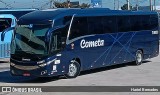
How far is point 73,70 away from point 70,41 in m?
1.21

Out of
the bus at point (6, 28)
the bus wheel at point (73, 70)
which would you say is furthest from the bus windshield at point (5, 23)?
the bus wheel at point (73, 70)

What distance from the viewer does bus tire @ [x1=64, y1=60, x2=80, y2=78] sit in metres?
17.3

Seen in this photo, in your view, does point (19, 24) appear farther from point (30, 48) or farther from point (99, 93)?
point (99, 93)

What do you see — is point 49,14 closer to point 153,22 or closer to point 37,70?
Result: point 37,70

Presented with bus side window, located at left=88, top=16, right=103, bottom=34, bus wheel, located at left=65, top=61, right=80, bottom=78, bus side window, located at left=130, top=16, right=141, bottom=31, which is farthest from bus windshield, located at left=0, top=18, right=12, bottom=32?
bus wheel, located at left=65, top=61, right=80, bottom=78

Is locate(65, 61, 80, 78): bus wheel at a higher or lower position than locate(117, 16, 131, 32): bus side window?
lower

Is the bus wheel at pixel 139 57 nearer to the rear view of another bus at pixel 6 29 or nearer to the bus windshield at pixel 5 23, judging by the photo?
the rear view of another bus at pixel 6 29

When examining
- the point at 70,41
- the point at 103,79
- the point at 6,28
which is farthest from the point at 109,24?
the point at 6,28

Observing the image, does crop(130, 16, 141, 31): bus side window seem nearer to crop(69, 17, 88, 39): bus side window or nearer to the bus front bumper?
crop(69, 17, 88, 39): bus side window

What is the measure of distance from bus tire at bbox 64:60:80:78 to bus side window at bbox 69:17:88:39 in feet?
3.50

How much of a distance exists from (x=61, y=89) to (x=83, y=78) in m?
3.20

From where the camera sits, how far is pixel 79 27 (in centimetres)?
1786

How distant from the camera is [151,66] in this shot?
22.4 meters

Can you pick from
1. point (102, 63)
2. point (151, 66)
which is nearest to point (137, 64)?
point (151, 66)
